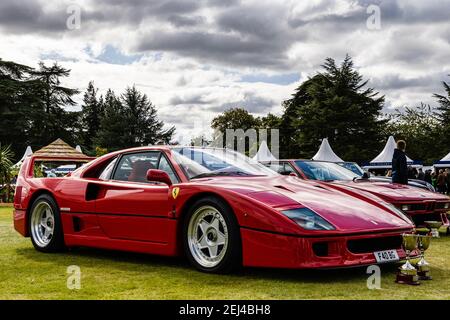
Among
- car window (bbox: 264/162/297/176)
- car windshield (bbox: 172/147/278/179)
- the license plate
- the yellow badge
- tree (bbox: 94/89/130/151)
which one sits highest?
tree (bbox: 94/89/130/151)

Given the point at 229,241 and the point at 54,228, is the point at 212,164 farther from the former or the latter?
the point at 54,228

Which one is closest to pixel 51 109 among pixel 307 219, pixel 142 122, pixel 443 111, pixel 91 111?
pixel 142 122

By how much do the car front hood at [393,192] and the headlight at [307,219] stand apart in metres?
4.12

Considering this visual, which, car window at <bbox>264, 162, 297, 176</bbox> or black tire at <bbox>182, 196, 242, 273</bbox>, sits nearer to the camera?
black tire at <bbox>182, 196, 242, 273</bbox>

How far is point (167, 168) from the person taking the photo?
613cm

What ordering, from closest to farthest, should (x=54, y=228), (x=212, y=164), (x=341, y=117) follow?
(x=212, y=164)
(x=54, y=228)
(x=341, y=117)

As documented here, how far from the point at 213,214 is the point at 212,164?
0.88 m

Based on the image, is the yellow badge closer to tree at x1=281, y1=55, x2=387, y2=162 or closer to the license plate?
the license plate

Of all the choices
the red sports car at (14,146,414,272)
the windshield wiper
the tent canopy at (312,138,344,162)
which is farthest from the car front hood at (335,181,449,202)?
the tent canopy at (312,138,344,162)

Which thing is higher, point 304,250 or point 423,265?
point 304,250

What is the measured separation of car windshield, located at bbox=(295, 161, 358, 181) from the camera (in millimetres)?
9914

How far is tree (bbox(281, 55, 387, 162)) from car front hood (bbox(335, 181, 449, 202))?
44779 mm
